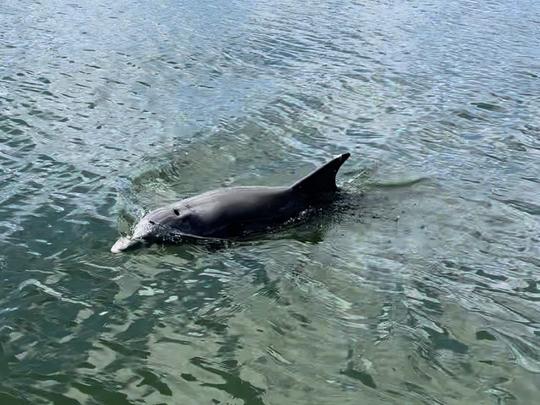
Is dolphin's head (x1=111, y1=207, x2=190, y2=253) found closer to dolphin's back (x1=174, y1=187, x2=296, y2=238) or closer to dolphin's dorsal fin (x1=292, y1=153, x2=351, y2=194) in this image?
dolphin's back (x1=174, y1=187, x2=296, y2=238)

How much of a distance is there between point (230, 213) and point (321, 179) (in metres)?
1.89

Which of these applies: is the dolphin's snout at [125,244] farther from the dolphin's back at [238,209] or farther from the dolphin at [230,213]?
the dolphin's back at [238,209]

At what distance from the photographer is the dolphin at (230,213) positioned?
1030cm

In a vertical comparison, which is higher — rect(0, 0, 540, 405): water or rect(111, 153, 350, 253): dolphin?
rect(111, 153, 350, 253): dolphin

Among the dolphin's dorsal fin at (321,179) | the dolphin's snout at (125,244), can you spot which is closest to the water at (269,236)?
the dolphin's snout at (125,244)

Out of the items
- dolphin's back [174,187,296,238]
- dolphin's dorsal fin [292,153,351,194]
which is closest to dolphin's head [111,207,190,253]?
dolphin's back [174,187,296,238]

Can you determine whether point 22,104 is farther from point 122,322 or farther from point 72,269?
point 122,322

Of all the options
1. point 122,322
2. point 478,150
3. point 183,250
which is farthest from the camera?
point 478,150

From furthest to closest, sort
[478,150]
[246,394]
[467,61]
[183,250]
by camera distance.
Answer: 1. [467,61]
2. [478,150]
3. [183,250]
4. [246,394]

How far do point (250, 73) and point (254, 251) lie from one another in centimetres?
1250

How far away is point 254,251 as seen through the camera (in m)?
10.3

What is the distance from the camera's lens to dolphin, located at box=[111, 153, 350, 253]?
33.8 feet

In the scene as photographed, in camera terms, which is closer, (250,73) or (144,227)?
(144,227)

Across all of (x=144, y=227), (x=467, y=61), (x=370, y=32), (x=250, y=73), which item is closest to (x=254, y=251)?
(x=144, y=227)
